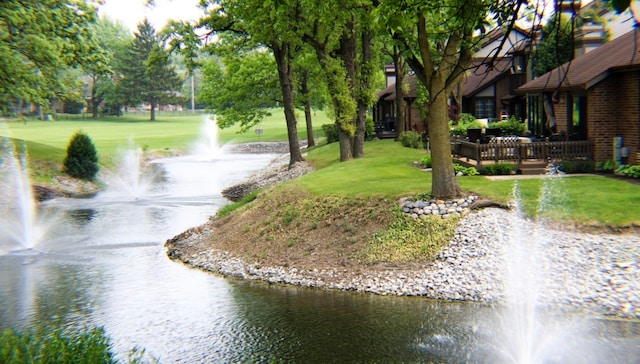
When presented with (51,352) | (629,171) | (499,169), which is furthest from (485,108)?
(51,352)

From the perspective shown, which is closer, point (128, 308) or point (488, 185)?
point (128, 308)

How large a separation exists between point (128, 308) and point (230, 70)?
102 ft

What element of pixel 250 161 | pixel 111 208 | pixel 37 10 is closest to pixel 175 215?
pixel 111 208

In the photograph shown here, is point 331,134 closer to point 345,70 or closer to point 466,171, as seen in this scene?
point 345,70

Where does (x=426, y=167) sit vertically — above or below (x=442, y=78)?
below

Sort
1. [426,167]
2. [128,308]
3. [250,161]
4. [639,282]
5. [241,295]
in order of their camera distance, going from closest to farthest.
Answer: [639,282] < [128,308] < [241,295] < [426,167] < [250,161]

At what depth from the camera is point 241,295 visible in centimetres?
1833

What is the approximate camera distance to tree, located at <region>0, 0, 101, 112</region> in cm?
2283

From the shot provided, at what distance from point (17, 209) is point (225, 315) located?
75.6ft

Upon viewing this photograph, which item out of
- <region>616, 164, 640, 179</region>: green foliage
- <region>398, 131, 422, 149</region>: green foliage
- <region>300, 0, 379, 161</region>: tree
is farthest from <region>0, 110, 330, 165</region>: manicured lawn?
<region>616, 164, 640, 179</region>: green foliage

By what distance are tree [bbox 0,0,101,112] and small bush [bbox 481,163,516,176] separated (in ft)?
53.9

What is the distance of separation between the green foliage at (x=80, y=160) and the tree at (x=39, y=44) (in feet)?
38.8

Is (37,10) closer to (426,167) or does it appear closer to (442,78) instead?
(442,78)

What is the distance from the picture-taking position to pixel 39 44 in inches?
935
